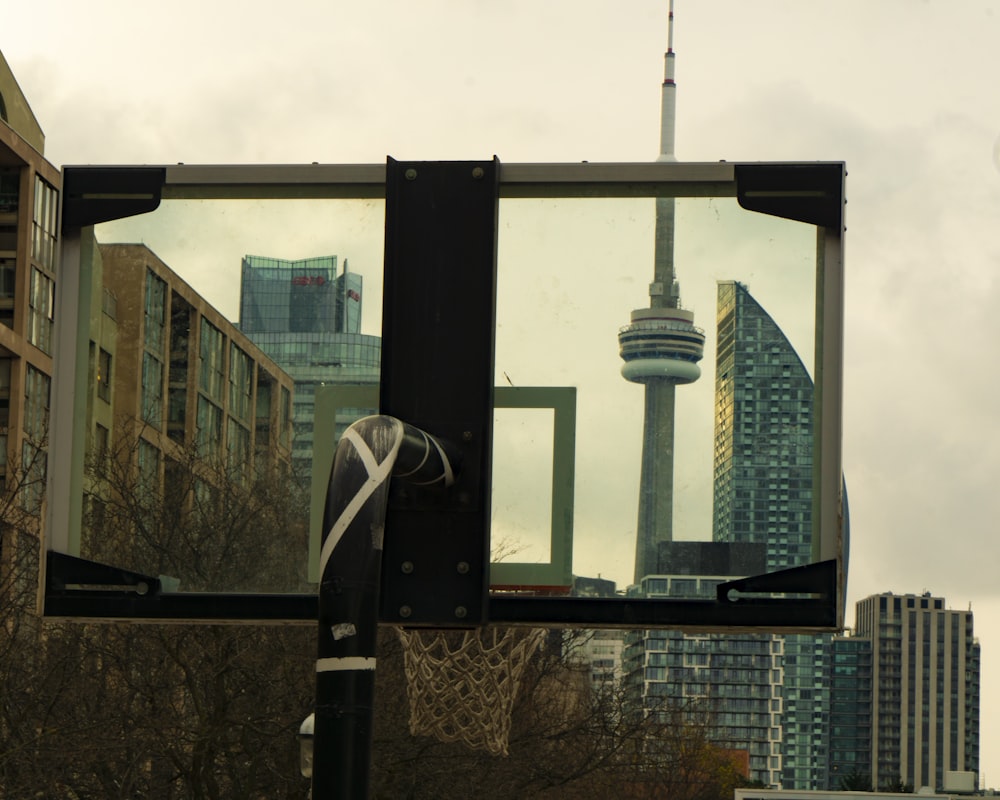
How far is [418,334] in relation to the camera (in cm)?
716

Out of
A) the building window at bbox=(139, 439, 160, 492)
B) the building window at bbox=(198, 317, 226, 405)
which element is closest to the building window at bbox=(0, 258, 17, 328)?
the building window at bbox=(139, 439, 160, 492)

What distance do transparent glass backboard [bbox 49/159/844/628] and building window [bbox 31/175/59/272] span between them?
6515cm

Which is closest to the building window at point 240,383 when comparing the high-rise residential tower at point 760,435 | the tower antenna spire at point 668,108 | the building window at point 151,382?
the building window at point 151,382

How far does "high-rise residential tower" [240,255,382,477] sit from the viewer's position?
24.2 ft

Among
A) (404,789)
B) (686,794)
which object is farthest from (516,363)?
(686,794)

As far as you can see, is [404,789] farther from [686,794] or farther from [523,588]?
[523,588]

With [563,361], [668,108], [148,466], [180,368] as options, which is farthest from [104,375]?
[668,108]

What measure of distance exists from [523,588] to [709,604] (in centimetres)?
73

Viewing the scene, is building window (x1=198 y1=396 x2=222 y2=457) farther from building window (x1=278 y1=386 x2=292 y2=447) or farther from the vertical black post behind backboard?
the vertical black post behind backboard

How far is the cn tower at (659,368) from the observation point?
23.5 ft

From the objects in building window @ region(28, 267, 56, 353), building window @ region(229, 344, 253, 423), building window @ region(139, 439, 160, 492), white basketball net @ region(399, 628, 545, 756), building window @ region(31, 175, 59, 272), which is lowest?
white basketball net @ region(399, 628, 545, 756)

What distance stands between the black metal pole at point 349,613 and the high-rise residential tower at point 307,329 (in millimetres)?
1282

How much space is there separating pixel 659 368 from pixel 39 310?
66.4 m

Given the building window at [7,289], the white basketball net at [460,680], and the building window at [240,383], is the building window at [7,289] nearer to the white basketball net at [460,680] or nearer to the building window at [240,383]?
the white basketball net at [460,680]
